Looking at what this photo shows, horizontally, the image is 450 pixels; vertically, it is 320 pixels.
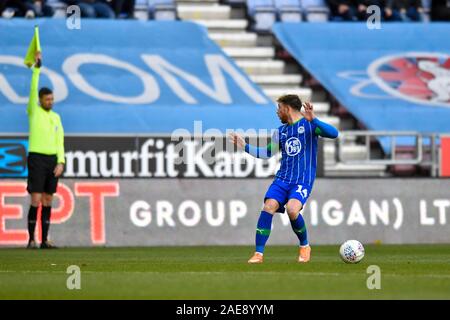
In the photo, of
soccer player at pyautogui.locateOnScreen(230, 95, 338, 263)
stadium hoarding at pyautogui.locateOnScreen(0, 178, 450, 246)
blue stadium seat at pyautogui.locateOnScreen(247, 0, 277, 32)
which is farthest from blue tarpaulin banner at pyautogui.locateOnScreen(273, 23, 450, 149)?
soccer player at pyautogui.locateOnScreen(230, 95, 338, 263)

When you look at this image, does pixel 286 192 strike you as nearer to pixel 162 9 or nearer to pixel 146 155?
pixel 146 155

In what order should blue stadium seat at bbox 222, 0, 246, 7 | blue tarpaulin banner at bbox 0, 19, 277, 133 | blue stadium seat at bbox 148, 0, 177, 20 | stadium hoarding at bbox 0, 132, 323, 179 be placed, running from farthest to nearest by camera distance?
1. blue stadium seat at bbox 222, 0, 246, 7
2. blue stadium seat at bbox 148, 0, 177, 20
3. blue tarpaulin banner at bbox 0, 19, 277, 133
4. stadium hoarding at bbox 0, 132, 323, 179

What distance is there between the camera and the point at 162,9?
26.3 m

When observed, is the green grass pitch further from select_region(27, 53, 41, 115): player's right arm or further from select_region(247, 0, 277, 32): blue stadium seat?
select_region(247, 0, 277, 32): blue stadium seat

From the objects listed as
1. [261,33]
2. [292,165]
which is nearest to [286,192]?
Answer: [292,165]

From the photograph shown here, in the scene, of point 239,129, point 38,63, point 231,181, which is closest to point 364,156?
point 239,129

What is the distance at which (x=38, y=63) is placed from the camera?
58.3 ft

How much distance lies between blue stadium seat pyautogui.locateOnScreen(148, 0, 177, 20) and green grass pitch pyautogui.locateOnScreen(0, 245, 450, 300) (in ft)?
34.3

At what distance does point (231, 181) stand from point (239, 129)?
3.30 metres

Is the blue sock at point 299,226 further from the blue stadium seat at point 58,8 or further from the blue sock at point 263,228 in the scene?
the blue stadium seat at point 58,8

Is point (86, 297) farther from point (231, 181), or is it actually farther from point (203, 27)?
point (203, 27)

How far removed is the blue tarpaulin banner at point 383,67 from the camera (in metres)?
24.7

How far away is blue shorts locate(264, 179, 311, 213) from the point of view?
1365cm

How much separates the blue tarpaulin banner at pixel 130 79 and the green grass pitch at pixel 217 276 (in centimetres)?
670
